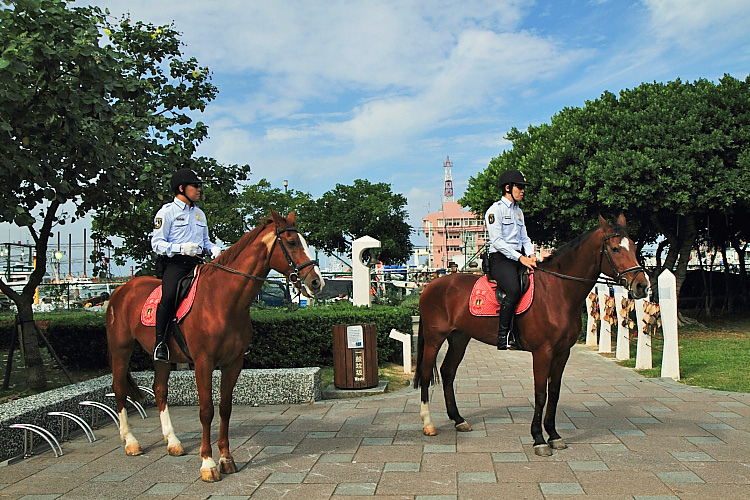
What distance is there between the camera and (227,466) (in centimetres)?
557

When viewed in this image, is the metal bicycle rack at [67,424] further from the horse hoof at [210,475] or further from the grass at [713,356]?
the grass at [713,356]

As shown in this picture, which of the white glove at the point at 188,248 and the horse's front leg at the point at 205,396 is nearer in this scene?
the horse's front leg at the point at 205,396

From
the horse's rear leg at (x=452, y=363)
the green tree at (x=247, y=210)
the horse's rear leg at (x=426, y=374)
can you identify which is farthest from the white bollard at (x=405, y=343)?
the green tree at (x=247, y=210)

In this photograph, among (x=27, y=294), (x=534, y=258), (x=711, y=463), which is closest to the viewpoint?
(x=711, y=463)

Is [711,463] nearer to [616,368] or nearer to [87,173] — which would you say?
[616,368]

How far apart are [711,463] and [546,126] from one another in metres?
16.4

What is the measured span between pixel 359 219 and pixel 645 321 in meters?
42.4

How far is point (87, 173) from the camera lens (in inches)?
335

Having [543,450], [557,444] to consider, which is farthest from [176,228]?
[557,444]

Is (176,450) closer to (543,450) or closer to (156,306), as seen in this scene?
(156,306)

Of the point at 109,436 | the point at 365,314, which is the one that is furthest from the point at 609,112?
the point at 109,436

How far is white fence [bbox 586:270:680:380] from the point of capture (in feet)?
32.8

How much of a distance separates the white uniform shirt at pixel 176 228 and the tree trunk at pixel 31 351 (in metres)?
4.21

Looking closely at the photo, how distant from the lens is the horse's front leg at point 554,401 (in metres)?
6.06
